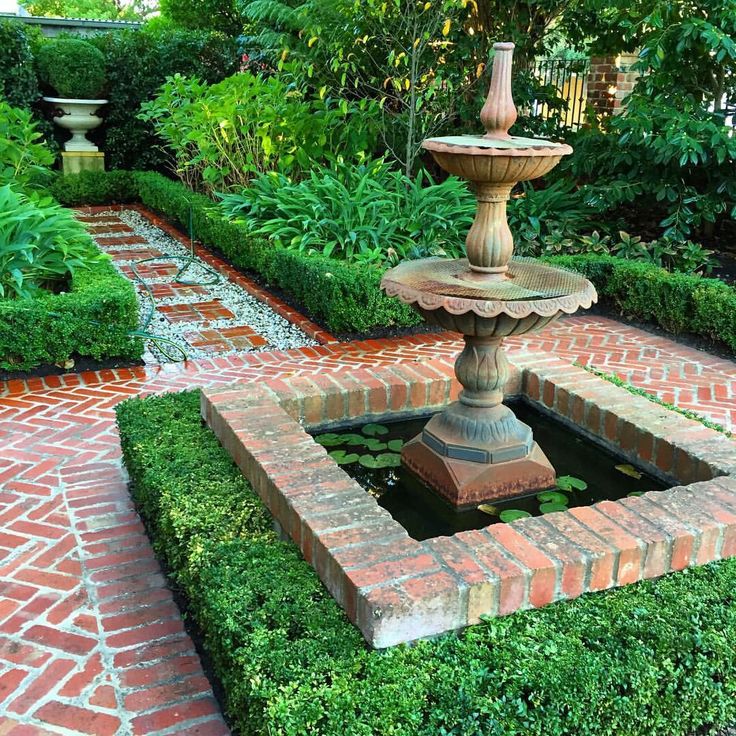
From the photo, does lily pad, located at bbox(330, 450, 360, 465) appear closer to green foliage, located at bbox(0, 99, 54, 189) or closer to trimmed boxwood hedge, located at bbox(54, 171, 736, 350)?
trimmed boxwood hedge, located at bbox(54, 171, 736, 350)

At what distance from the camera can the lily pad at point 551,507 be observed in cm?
362

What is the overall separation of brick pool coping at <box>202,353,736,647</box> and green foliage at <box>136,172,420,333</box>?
90.7 inches

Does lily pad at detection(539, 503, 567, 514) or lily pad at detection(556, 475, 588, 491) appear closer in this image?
lily pad at detection(539, 503, 567, 514)

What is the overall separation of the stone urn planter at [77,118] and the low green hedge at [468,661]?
11225mm

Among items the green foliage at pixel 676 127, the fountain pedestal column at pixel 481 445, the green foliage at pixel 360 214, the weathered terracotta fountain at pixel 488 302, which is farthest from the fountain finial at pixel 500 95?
the green foliage at pixel 676 127

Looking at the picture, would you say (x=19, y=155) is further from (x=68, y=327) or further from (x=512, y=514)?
(x=512, y=514)

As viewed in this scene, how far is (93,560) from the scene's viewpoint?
3406 mm

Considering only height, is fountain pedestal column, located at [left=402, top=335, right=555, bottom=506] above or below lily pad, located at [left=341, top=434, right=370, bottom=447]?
above

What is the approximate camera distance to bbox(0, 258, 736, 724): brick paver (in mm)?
2633

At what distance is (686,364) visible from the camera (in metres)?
6.20

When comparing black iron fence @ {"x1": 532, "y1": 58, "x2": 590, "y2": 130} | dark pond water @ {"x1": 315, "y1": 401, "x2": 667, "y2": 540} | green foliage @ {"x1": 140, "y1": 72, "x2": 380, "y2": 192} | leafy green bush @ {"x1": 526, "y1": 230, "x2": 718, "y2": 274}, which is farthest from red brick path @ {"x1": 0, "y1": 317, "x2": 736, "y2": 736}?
black iron fence @ {"x1": 532, "y1": 58, "x2": 590, "y2": 130}

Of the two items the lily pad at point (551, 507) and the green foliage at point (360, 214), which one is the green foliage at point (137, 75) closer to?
the green foliage at point (360, 214)

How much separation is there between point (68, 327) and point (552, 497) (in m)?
3.45

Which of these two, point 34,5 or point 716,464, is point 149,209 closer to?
point 716,464
